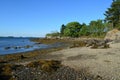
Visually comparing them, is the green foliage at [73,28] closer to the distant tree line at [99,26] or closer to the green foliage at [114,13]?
the distant tree line at [99,26]

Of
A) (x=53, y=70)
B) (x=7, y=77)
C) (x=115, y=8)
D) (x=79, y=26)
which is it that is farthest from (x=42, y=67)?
(x=79, y=26)

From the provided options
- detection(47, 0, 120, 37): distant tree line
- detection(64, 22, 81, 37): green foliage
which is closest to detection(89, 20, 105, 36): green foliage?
detection(47, 0, 120, 37): distant tree line

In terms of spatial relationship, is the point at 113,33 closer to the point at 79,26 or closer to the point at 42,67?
the point at 42,67

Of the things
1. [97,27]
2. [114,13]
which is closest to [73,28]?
[97,27]

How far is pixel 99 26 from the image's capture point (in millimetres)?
121125

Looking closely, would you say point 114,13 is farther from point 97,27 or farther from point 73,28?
point 73,28

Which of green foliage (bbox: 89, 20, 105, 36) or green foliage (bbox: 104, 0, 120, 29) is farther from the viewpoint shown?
green foliage (bbox: 89, 20, 105, 36)

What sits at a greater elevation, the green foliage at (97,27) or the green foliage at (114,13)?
the green foliage at (114,13)

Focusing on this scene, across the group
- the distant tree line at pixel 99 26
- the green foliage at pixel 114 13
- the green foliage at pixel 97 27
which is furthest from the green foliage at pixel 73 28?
the green foliage at pixel 114 13

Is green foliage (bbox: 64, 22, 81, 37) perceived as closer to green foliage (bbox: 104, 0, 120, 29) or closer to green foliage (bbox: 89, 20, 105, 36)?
green foliage (bbox: 89, 20, 105, 36)

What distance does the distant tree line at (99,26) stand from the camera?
287ft

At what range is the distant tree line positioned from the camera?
287 feet

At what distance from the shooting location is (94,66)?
70.9 ft

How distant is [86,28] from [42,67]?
126 m
